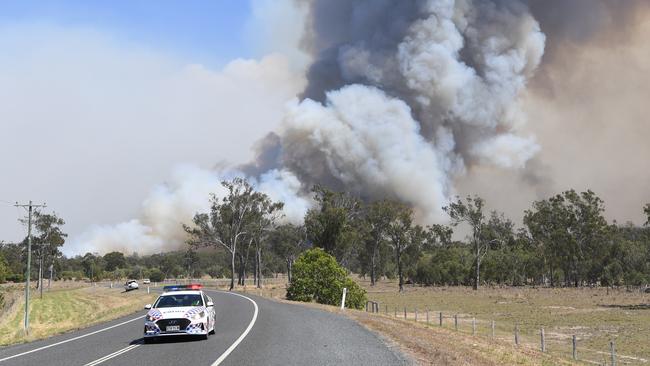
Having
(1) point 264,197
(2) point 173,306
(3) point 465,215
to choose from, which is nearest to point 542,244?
(3) point 465,215

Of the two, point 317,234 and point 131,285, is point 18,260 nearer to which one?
point 131,285

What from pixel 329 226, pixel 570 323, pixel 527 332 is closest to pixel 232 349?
pixel 527 332

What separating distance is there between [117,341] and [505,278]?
377 feet

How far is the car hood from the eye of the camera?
1731 centimetres

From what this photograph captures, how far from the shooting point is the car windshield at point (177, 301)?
60.7 feet

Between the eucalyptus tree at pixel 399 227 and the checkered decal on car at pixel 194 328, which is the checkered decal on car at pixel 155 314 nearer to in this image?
the checkered decal on car at pixel 194 328

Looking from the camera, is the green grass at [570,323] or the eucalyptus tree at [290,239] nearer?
the green grass at [570,323]

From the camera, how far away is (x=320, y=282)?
1802 inches

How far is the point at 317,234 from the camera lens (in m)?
87.4

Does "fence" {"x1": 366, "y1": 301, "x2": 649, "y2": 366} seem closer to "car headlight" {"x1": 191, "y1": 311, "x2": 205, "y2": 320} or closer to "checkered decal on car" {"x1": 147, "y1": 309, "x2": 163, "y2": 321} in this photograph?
"car headlight" {"x1": 191, "y1": 311, "x2": 205, "y2": 320}

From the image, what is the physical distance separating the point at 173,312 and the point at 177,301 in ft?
4.52

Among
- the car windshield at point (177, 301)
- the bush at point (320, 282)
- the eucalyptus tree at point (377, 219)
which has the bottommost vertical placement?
the bush at point (320, 282)

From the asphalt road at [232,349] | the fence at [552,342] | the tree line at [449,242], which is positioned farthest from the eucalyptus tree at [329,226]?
the asphalt road at [232,349]

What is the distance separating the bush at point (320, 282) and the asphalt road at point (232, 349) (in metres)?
22.8
